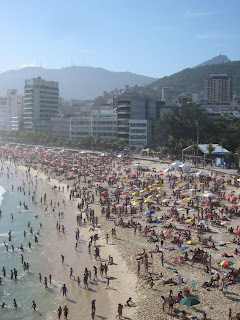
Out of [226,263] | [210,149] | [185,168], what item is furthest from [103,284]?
[210,149]

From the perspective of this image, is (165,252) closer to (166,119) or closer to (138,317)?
(138,317)

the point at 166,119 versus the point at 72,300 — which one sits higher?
the point at 166,119

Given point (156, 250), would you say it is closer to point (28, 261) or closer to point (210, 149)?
point (28, 261)

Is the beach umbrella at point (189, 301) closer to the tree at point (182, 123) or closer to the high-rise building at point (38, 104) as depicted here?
the tree at point (182, 123)

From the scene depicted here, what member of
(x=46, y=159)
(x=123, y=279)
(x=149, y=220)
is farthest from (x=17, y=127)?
(x=123, y=279)

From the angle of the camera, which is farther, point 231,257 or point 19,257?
point 19,257

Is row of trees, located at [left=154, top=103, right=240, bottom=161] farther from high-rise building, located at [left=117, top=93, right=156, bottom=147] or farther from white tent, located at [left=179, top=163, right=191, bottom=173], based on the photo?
white tent, located at [left=179, top=163, right=191, bottom=173]
